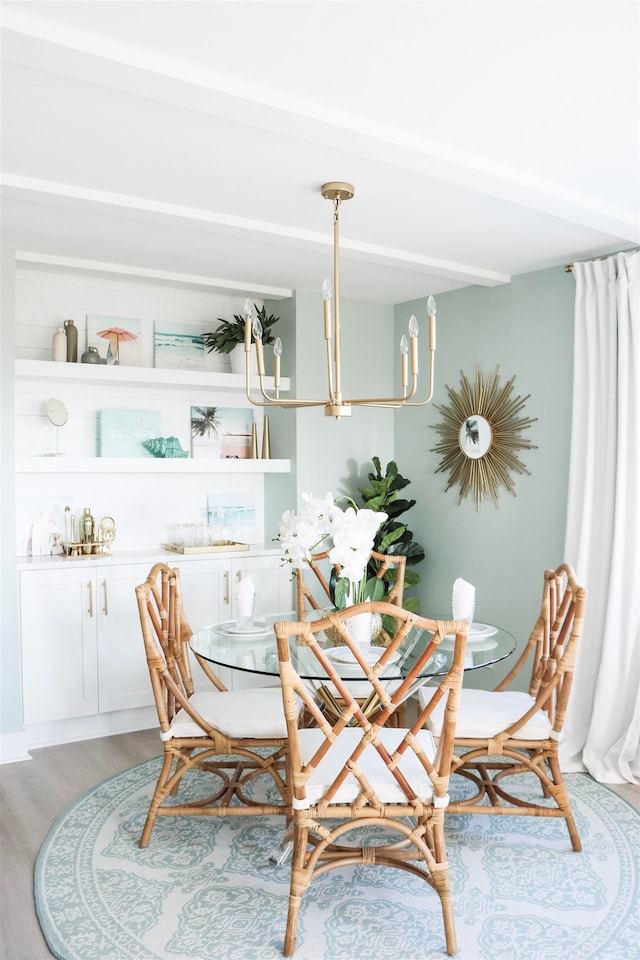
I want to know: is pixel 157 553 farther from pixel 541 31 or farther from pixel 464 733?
pixel 541 31

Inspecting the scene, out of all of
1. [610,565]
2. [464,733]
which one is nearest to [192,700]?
[464,733]

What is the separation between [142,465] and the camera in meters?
4.37

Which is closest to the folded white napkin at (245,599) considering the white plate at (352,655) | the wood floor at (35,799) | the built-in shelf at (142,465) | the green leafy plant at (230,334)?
the white plate at (352,655)

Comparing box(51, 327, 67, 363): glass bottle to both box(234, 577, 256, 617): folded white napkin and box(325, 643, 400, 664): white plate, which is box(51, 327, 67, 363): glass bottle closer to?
box(234, 577, 256, 617): folded white napkin

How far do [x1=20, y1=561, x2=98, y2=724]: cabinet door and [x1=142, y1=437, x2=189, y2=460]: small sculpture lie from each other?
2.88 ft

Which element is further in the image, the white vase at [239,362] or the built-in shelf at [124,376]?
the white vase at [239,362]

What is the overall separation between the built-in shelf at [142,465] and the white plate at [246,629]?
4.60 feet

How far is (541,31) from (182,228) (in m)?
1.93

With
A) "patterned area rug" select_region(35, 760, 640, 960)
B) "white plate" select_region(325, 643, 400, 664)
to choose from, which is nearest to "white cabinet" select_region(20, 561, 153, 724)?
"patterned area rug" select_region(35, 760, 640, 960)

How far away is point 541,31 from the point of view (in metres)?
1.96

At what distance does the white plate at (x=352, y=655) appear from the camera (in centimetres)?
274

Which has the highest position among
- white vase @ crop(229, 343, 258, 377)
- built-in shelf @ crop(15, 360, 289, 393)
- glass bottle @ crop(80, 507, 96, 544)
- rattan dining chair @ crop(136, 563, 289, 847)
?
white vase @ crop(229, 343, 258, 377)

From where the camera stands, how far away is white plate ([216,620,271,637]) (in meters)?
3.11

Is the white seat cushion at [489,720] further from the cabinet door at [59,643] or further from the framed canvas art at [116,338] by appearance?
the framed canvas art at [116,338]
